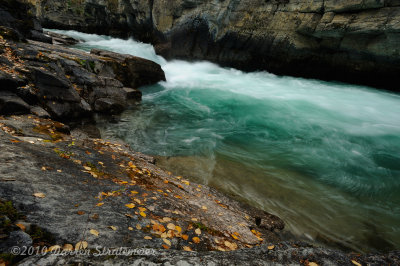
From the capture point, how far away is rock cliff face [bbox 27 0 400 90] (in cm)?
1349

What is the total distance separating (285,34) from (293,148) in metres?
12.3

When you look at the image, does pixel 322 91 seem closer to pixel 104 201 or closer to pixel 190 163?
pixel 190 163

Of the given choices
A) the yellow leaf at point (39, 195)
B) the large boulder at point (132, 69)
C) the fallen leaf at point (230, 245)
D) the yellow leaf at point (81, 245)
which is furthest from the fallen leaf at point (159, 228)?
the large boulder at point (132, 69)

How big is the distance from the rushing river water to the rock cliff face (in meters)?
2.63

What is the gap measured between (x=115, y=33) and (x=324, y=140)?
108 feet

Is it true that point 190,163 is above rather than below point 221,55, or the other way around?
below

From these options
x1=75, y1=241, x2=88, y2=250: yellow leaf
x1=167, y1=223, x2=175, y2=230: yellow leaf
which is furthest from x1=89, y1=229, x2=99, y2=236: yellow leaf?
x1=167, y1=223, x2=175, y2=230: yellow leaf

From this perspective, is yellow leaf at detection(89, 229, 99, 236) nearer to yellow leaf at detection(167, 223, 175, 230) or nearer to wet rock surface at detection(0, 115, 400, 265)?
wet rock surface at detection(0, 115, 400, 265)

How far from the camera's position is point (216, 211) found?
4016 millimetres

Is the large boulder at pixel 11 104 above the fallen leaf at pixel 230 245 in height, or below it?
above

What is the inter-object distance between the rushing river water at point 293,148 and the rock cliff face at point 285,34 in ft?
8.62

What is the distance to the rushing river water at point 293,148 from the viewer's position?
5.47 metres

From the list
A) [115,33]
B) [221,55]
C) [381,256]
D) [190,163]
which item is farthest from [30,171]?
[115,33]

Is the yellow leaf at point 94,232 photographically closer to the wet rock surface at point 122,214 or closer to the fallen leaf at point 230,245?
the wet rock surface at point 122,214
